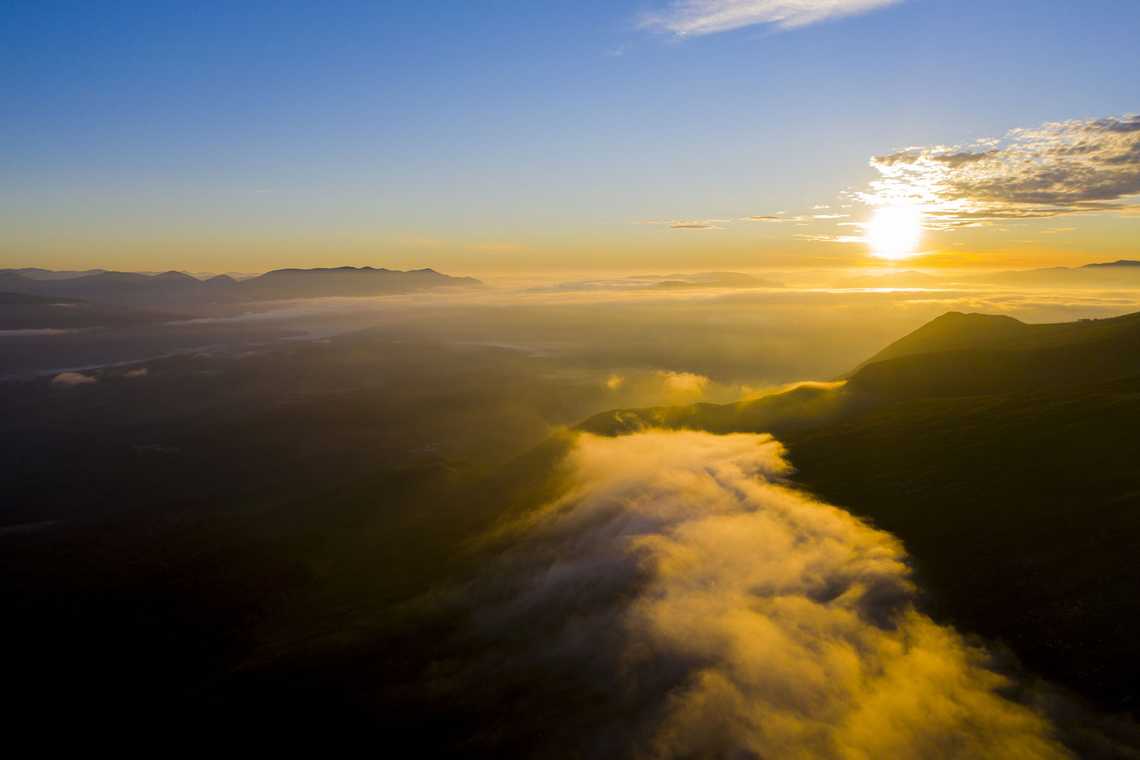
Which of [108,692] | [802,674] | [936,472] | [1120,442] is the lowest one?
[108,692]

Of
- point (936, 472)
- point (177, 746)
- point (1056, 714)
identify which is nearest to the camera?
point (1056, 714)

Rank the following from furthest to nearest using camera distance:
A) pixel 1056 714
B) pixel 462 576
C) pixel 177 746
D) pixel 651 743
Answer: pixel 462 576
pixel 177 746
pixel 651 743
pixel 1056 714

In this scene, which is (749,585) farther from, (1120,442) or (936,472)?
(1120,442)

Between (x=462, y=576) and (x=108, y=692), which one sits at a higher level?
(x=462, y=576)

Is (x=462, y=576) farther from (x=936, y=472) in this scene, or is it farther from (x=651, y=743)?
(x=936, y=472)

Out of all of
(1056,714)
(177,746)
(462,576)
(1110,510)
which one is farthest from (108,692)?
(1110,510)

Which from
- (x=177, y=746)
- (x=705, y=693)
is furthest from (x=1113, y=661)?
(x=177, y=746)

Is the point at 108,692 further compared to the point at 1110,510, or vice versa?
the point at 108,692
